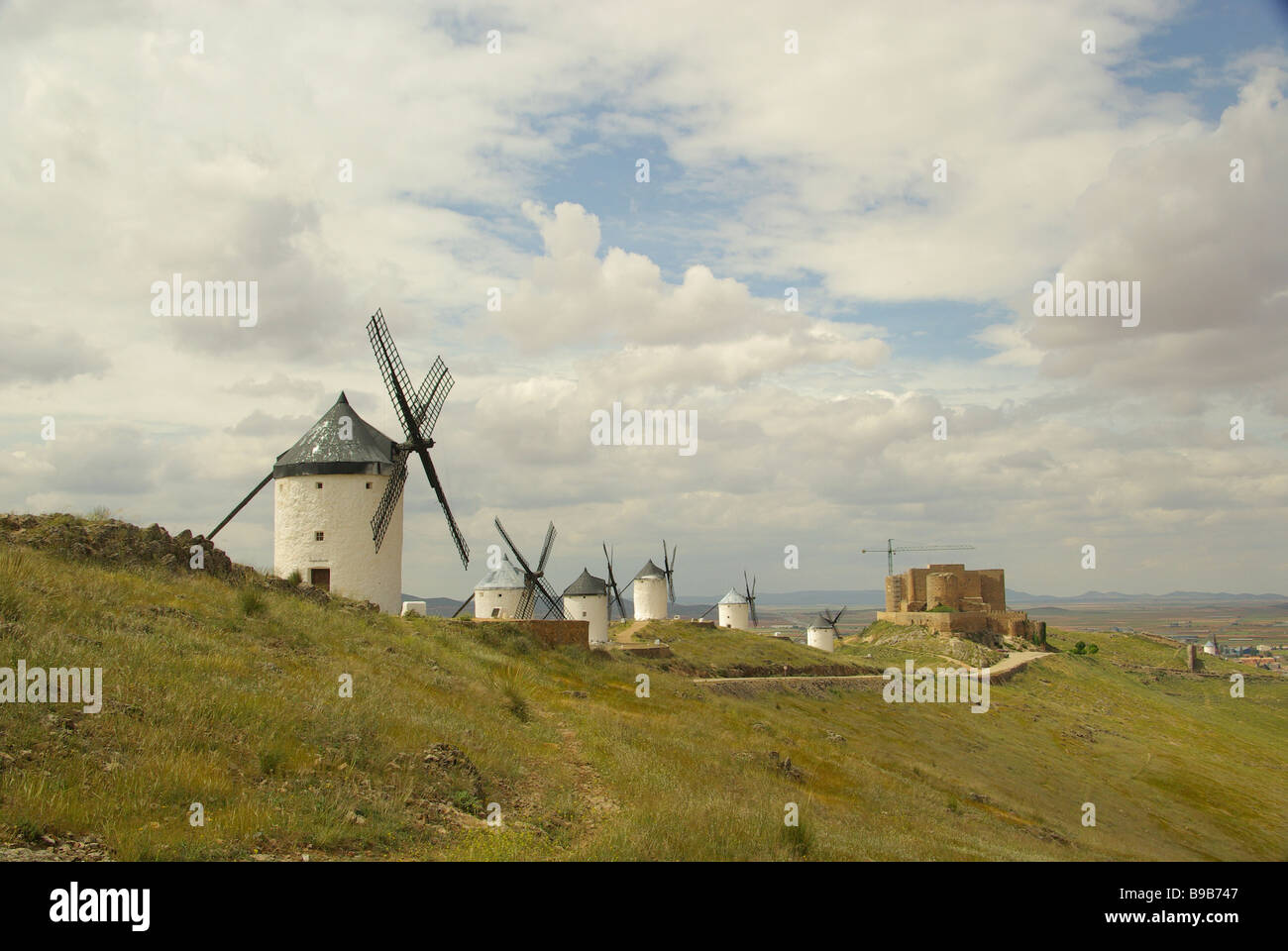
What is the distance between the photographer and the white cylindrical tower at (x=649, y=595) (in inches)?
2650

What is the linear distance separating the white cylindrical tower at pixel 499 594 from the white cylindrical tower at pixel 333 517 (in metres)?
18.3

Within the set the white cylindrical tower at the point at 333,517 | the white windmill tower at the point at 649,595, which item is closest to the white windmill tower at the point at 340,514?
the white cylindrical tower at the point at 333,517

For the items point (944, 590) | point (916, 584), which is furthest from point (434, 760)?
point (916, 584)

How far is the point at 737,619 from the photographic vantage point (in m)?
75.2

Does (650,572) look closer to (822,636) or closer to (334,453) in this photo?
(822,636)

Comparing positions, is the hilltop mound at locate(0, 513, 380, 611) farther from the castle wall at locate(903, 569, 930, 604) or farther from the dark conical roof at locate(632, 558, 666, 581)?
the castle wall at locate(903, 569, 930, 604)

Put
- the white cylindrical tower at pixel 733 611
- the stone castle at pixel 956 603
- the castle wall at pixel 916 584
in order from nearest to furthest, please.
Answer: the stone castle at pixel 956 603 < the white cylindrical tower at pixel 733 611 < the castle wall at pixel 916 584

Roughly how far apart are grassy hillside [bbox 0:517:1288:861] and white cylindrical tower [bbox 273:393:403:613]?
3.06m

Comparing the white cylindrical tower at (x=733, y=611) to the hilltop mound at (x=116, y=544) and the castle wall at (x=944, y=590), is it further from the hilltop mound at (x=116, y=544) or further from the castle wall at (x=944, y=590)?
the hilltop mound at (x=116, y=544)

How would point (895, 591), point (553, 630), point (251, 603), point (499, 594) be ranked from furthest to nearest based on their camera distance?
point (895, 591)
point (499, 594)
point (553, 630)
point (251, 603)

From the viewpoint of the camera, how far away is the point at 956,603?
75375mm

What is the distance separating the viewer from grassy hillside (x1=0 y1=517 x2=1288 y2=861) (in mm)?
8016

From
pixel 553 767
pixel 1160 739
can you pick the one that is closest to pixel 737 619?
pixel 1160 739

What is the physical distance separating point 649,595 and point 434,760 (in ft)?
186
